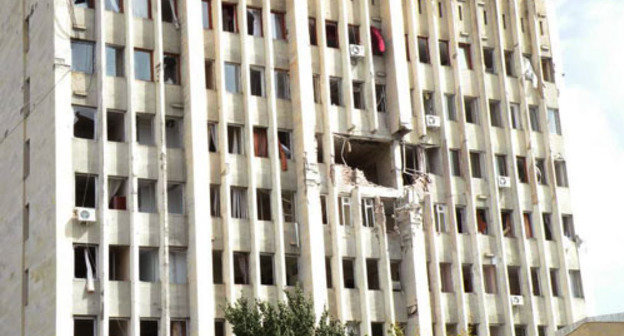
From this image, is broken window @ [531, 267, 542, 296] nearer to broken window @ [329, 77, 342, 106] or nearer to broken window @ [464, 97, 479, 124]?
broken window @ [464, 97, 479, 124]

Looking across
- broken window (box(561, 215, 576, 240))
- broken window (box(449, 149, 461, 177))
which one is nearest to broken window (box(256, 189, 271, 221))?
broken window (box(449, 149, 461, 177))

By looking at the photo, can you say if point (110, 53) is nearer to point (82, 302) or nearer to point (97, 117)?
point (97, 117)

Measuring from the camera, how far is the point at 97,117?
→ 46.1 metres

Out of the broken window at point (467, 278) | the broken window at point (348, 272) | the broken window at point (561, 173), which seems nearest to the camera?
the broken window at point (348, 272)

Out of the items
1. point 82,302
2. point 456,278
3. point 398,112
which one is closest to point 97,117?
point 82,302

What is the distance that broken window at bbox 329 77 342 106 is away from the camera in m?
51.8

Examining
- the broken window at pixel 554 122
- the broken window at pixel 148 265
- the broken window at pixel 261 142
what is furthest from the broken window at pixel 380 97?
the broken window at pixel 148 265

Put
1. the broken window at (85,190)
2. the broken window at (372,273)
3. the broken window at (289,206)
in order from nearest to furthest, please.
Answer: the broken window at (85,190), the broken window at (289,206), the broken window at (372,273)

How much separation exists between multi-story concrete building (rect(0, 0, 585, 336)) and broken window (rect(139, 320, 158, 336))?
0.18 ft

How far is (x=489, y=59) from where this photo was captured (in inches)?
2242

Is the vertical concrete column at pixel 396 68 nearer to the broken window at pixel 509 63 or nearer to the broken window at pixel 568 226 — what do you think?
the broken window at pixel 509 63

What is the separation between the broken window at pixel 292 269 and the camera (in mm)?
48531

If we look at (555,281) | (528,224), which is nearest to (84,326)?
(528,224)

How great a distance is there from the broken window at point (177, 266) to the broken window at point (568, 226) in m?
18.5
